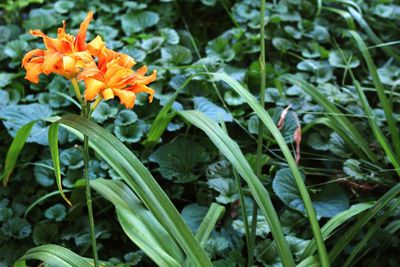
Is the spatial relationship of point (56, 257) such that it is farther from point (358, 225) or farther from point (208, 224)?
point (358, 225)

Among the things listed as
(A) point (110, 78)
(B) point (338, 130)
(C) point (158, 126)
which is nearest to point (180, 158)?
(C) point (158, 126)

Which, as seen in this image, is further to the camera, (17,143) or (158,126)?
(158,126)

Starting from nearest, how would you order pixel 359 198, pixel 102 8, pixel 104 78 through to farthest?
pixel 104 78, pixel 359 198, pixel 102 8

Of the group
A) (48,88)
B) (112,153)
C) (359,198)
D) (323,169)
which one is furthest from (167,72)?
(112,153)

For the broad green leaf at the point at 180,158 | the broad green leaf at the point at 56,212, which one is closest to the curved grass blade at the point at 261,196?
the broad green leaf at the point at 180,158

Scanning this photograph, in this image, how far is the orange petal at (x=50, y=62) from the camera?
2.56ft

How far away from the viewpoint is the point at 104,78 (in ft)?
A: 2.61

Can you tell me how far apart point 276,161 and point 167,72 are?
45cm

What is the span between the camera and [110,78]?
2.62ft

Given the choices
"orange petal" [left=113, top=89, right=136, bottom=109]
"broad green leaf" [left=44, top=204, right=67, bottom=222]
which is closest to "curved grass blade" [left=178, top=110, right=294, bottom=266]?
"orange petal" [left=113, top=89, right=136, bottom=109]

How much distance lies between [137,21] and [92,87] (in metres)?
1.16

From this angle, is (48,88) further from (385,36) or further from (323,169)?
(385,36)

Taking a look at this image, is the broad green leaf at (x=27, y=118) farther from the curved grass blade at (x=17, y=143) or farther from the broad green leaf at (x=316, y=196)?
the broad green leaf at (x=316, y=196)

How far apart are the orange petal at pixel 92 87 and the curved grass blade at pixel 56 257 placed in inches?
12.6
